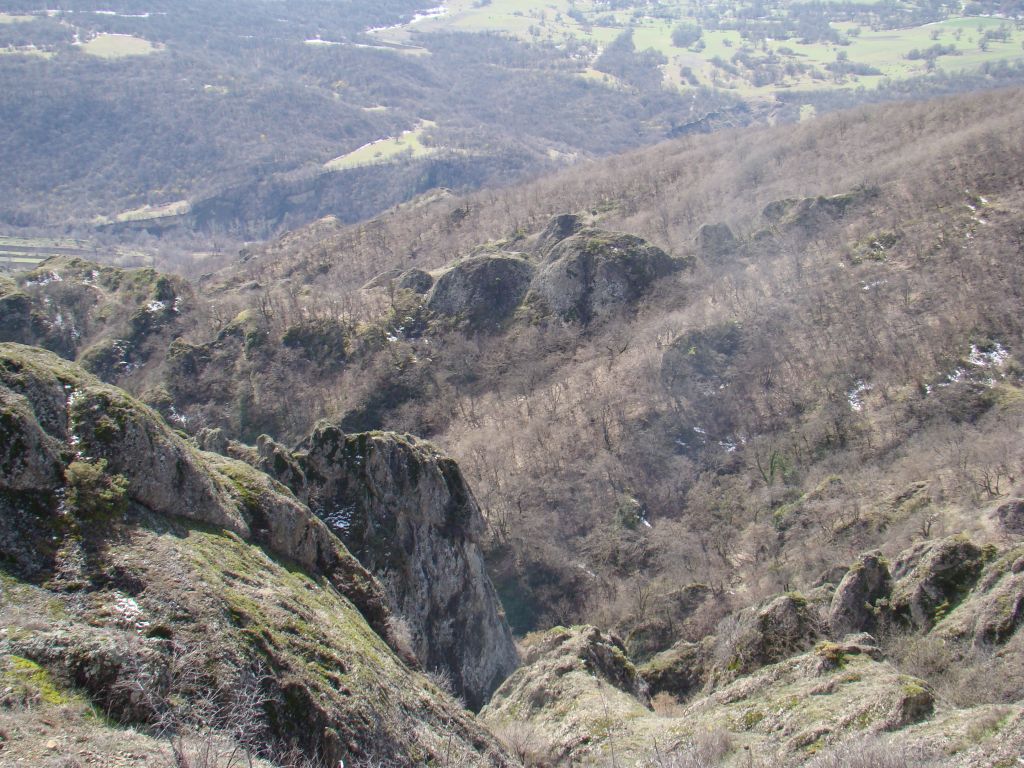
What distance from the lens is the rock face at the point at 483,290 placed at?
73.5m

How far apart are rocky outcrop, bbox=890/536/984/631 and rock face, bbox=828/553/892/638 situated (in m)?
0.57

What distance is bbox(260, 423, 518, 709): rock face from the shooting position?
98.9 feet

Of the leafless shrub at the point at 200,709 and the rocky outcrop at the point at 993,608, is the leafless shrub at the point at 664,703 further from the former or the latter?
the leafless shrub at the point at 200,709

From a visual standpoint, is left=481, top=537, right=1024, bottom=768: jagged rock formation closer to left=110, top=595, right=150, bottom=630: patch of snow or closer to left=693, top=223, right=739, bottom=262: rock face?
left=110, top=595, right=150, bottom=630: patch of snow

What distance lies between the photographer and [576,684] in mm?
24031

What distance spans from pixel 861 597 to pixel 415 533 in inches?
651

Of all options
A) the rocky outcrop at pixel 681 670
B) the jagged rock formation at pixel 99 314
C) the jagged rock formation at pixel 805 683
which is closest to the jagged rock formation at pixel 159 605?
the jagged rock formation at pixel 805 683

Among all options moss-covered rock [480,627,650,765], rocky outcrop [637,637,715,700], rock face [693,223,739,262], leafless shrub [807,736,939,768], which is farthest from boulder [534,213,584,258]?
leafless shrub [807,736,939,768]

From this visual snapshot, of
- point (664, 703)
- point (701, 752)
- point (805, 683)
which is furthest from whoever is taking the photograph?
point (664, 703)

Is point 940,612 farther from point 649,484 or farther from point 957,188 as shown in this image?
point 957,188

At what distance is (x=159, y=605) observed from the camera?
12.8 m

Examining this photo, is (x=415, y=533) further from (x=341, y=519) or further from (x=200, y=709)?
(x=200, y=709)

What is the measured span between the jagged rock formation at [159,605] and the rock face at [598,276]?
181 feet

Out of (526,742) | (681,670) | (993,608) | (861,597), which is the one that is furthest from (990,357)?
(526,742)
